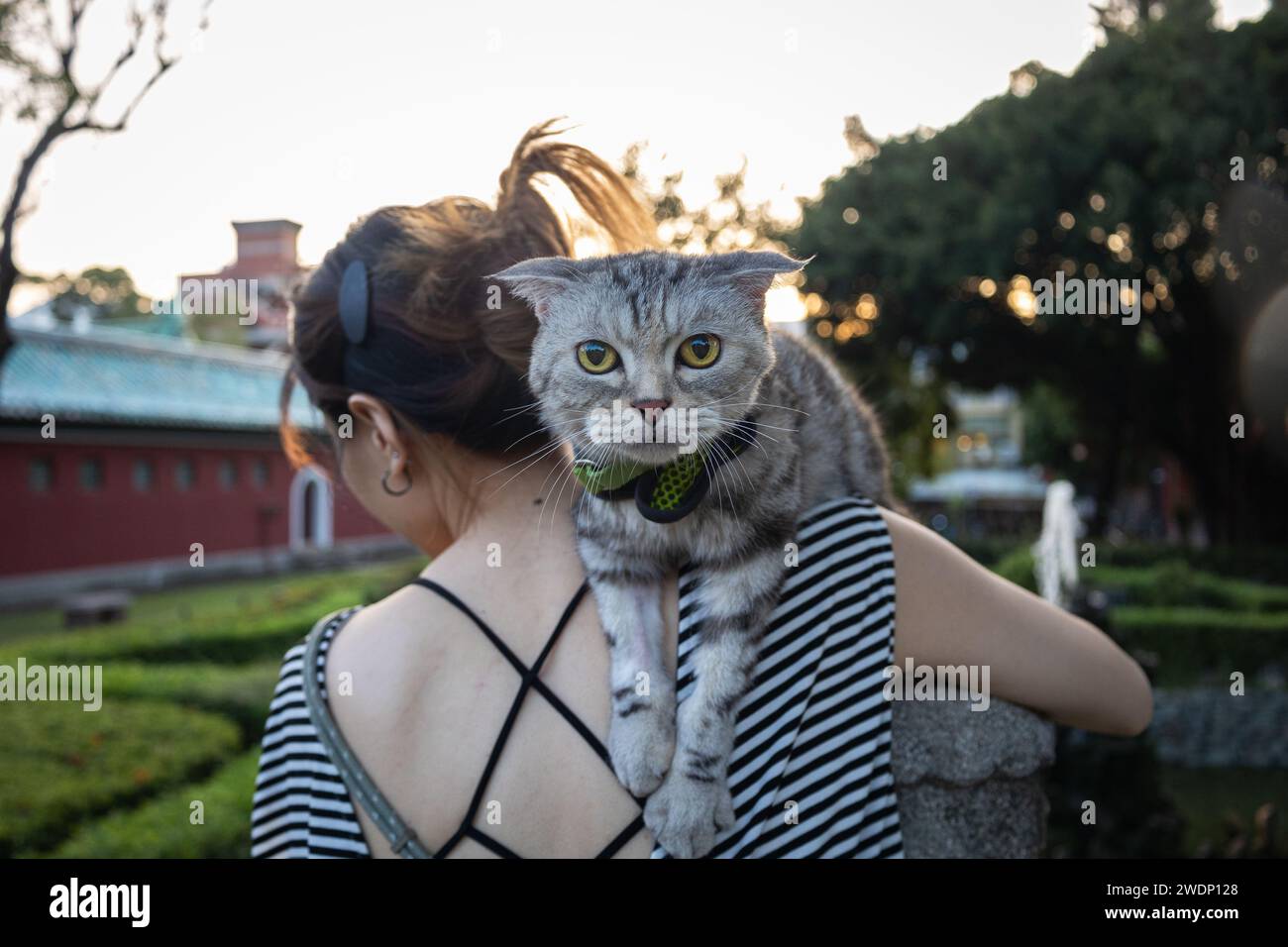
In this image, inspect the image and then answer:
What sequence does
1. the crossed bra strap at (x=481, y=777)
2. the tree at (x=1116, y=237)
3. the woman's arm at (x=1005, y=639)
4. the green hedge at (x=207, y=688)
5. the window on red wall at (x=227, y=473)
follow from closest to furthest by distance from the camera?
the crossed bra strap at (x=481, y=777)
the woman's arm at (x=1005, y=639)
the green hedge at (x=207, y=688)
the tree at (x=1116, y=237)
the window on red wall at (x=227, y=473)

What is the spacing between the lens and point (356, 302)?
1.91m

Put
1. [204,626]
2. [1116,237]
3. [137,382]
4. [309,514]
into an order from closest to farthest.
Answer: [204,626] → [1116,237] → [137,382] → [309,514]

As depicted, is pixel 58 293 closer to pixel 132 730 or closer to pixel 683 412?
pixel 132 730

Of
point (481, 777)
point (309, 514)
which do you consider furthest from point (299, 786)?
point (309, 514)

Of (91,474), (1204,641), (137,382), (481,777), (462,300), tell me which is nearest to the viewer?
(481,777)

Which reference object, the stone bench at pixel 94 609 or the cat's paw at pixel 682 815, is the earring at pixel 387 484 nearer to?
the cat's paw at pixel 682 815

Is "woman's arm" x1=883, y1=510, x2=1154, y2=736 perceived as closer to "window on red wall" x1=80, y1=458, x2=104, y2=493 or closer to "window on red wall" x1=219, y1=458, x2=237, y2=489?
"window on red wall" x1=80, y1=458, x2=104, y2=493

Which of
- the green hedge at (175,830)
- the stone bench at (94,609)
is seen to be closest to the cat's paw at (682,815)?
the green hedge at (175,830)

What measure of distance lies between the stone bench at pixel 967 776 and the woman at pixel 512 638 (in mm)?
83

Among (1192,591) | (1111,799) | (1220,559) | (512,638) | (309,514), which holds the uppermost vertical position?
(512,638)

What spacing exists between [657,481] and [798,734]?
0.53 m

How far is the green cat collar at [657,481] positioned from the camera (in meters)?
1.69

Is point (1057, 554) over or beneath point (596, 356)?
beneath

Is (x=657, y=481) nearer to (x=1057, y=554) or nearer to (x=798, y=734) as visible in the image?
(x=798, y=734)
